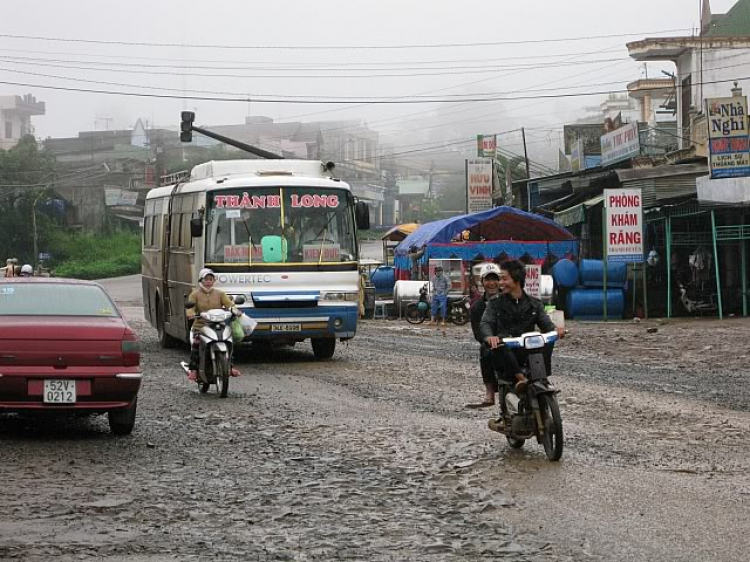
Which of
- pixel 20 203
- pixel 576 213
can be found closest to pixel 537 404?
pixel 576 213

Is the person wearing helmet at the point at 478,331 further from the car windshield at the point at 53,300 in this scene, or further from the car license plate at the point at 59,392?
the car license plate at the point at 59,392

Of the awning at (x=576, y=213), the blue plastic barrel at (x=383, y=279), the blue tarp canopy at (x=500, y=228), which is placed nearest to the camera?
the awning at (x=576, y=213)

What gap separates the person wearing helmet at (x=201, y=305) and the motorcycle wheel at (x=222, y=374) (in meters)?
0.50

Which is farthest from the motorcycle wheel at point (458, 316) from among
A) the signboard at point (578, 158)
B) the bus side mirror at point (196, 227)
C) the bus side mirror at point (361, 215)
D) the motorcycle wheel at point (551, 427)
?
the motorcycle wheel at point (551, 427)

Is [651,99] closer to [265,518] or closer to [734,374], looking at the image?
[734,374]

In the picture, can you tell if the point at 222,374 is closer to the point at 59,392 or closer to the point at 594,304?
the point at 59,392

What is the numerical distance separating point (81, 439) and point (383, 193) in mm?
124444

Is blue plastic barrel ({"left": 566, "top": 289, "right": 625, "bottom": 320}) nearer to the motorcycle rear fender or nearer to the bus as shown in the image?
the bus

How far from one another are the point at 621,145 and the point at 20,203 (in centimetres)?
5690

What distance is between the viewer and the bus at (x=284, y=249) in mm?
19953

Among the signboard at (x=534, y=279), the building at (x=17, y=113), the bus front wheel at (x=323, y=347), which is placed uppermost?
the building at (x=17, y=113)

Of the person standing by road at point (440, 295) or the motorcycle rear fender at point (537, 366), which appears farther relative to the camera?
the person standing by road at point (440, 295)

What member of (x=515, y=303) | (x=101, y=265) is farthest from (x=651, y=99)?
(x=515, y=303)

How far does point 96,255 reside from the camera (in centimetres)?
9050
